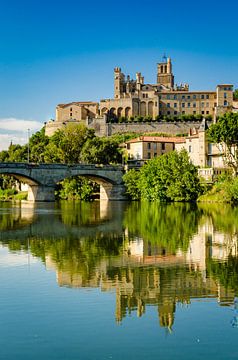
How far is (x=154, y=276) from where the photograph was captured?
66.4ft

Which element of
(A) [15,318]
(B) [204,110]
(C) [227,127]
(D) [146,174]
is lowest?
(A) [15,318]

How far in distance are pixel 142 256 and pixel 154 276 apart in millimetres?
4709

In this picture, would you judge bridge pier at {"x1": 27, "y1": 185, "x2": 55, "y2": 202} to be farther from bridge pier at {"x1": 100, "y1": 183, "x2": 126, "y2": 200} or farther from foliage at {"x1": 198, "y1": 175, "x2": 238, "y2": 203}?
foliage at {"x1": 198, "y1": 175, "x2": 238, "y2": 203}

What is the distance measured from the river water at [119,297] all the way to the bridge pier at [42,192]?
4333 centimetres

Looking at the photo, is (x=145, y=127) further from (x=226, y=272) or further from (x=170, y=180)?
(x=226, y=272)

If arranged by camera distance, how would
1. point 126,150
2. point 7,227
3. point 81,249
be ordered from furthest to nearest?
point 126,150
point 7,227
point 81,249

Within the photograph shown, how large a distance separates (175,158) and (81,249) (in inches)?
1845

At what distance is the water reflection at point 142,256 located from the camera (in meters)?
17.5

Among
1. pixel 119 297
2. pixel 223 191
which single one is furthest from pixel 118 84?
pixel 119 297

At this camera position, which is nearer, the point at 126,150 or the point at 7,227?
the point at 7,227

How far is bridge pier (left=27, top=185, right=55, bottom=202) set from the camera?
7525 cm

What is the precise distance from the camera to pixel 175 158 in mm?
73188

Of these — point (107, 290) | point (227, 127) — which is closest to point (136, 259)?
point (107, 290)

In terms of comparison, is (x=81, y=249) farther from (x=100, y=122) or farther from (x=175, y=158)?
(x=100, y=122)
